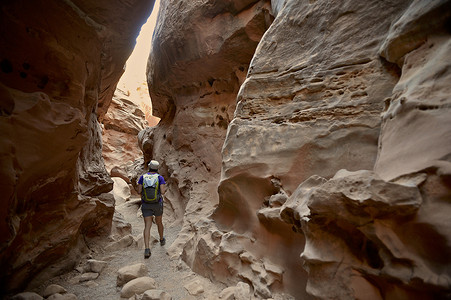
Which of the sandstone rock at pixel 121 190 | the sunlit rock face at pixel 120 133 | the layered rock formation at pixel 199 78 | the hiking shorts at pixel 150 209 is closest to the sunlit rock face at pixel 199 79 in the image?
the layered rock formation at pixel 199 78

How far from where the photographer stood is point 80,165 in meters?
4.38

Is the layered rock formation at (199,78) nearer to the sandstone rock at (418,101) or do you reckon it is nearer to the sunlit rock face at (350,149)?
the sunlit rock face at (350,149)

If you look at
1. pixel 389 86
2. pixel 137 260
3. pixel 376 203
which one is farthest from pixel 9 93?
pixel 389 86

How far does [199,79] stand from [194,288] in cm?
531

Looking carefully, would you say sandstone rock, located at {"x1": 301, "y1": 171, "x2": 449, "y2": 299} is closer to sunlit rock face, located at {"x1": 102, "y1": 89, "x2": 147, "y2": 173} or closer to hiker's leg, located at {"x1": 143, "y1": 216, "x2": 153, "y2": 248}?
hiker's leg, located at {"x1": 143, "y1": 216, "x2": 153, "y2": 248}

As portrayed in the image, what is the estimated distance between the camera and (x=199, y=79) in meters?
6.66

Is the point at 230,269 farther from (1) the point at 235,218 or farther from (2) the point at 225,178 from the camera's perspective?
(2) the point at 225,178

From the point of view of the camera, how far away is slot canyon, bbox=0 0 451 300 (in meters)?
1.50

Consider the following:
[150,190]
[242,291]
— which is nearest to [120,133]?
[150,190]

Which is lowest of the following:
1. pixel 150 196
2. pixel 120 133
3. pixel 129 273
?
pixel 129 273

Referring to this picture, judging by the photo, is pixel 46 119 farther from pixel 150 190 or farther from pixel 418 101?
pixel 418 101

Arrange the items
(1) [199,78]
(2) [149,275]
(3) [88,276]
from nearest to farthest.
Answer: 1. (3) [88,276]
2. (2) [149,275]
3. (1) [199,78]

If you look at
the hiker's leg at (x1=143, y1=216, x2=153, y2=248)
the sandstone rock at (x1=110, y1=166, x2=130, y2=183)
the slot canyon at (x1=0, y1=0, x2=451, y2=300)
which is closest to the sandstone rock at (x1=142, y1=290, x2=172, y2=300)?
the slot canyon at (x1=0, y1=0, x2=451, y2=300)

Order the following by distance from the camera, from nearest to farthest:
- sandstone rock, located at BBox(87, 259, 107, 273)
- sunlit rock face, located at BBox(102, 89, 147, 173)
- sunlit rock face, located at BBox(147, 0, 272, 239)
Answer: sandstone rock, located at BBox(87, 259, 107, 273), sunlit rock face, located at BBox(147, 0, 272, 239), sunlit rock face, located at BBox(102, 89, 147, 173)
